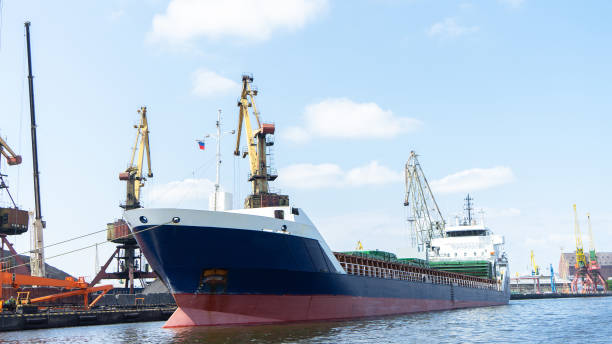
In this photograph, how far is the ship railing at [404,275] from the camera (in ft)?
107

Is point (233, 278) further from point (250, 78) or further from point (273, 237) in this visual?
point (250, 78)

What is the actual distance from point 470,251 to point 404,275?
21331 millimetres

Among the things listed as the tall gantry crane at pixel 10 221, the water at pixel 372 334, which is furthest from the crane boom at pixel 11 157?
the water at pixel 372 334

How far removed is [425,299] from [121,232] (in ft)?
113

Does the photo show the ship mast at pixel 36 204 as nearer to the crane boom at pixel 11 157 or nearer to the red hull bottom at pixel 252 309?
the crane boom at pixel 11 157

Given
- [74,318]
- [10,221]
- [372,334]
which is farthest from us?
[10,221]

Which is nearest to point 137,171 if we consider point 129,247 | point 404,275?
point 129,247

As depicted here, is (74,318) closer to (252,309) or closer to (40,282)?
(40,282)

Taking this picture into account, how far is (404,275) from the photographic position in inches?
1544

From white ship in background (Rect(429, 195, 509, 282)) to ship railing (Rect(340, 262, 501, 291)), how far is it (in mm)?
2085

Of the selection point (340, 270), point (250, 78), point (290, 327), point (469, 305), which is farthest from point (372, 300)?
point (250, 78)

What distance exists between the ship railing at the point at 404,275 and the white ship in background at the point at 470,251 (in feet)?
6.84

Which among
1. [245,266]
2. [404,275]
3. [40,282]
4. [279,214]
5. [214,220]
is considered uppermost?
A: [279,214]

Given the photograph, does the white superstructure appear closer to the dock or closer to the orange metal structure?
the dock
